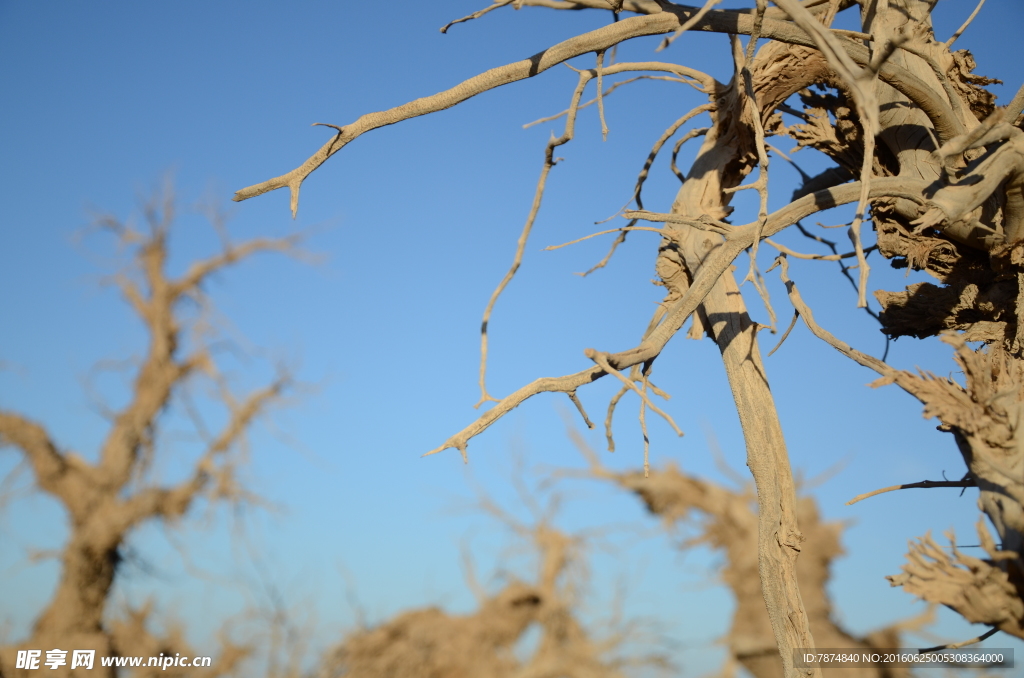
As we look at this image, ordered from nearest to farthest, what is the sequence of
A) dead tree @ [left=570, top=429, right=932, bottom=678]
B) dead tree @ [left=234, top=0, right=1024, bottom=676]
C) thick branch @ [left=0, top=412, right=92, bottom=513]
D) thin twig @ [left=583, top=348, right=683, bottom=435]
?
dead tree @ [left=234, top=0, right=1024, bottom=676]
thin twig @ [left=583, top=348, right=683, bottom=435]
dead tree @ [left=570, top=429, right=932, bottom=678]
thick branch @ [left=0, top=412, right=92, bottom=513]

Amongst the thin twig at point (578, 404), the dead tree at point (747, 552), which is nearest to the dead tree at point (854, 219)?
the thin twig at point (578, 404)

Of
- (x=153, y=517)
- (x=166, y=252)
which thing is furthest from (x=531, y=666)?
(x=166, y=252)

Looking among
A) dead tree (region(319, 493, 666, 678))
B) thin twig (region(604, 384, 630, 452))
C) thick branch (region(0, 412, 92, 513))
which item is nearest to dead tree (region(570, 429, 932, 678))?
dead tree (region(319, 493, 666, 678))

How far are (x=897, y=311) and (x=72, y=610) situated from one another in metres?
7.89

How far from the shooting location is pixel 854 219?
1.75 meters

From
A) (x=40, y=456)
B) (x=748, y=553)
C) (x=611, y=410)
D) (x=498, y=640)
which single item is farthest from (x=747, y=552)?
(x=40, y=456)

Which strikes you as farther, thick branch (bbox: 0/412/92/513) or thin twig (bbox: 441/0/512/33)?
thick branch (bbox: 0/412/92/513)

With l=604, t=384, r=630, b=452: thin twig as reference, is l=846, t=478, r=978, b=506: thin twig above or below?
below

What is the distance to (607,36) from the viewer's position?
2309 mm

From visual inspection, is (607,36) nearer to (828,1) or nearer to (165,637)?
(828,1)

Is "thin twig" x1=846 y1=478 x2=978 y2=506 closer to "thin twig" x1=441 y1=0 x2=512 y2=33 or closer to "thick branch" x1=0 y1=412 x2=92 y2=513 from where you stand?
"thin twig" x1=441 y1=0 x2=512 y2=33

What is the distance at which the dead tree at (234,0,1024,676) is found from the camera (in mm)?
1729

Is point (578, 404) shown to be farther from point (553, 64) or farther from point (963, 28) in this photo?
point (963, 28)

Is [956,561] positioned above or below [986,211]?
below
